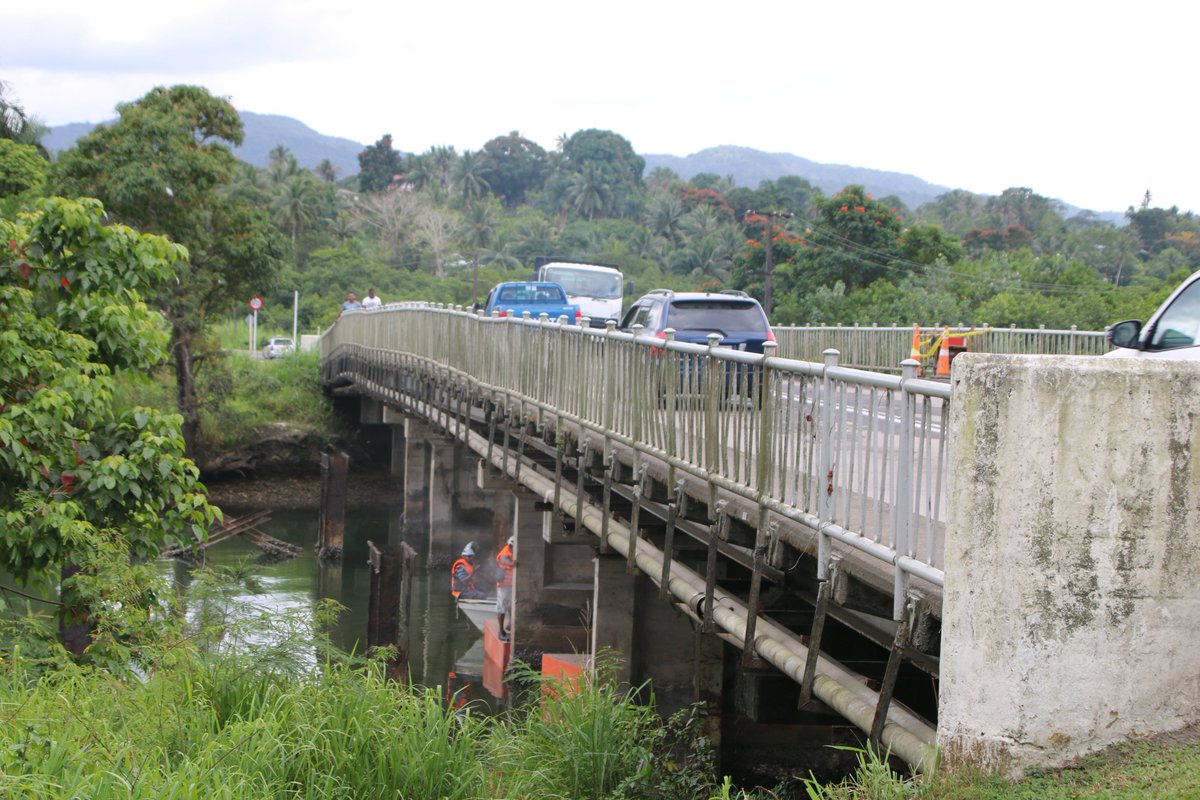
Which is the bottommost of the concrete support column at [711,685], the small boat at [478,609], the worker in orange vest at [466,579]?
the small boat at [478,609]

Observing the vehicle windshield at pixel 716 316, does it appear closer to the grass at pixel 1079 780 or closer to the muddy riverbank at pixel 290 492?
the grass at pixel 1079 780

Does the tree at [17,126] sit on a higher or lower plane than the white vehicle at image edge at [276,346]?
higher

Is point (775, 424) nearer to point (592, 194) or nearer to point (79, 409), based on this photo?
point (79, 409)

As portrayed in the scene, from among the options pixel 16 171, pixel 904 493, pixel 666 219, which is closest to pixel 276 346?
pixel 16 171

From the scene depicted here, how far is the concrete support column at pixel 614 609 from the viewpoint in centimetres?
1418

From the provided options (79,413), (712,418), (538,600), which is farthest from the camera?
(538,600)

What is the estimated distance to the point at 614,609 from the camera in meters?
14.3

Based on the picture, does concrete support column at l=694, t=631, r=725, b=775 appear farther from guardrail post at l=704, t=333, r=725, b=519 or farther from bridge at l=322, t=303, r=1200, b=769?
guardrail post at l=704, t=333, r=725, b=519

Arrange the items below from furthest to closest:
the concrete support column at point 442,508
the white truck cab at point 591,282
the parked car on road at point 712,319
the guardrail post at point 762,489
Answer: the white truck cab at point 591,282, the concrete support column at point 442,508, the parked car on road at point 712,319, the guardrail post at point 762,489

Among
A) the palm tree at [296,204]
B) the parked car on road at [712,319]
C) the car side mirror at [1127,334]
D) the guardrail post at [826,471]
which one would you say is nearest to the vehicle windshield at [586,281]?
the parked car on road at [712,319]

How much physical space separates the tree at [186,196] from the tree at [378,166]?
8715 centimetres

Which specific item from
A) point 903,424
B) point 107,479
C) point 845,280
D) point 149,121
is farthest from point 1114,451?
point 845,280

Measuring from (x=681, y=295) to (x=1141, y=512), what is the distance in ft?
38.7

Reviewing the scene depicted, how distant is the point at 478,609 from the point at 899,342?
913 cm
